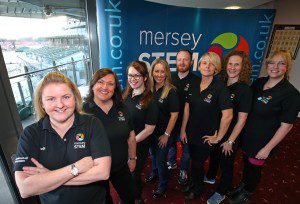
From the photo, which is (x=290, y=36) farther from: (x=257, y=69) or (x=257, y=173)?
(x=257, y=173)

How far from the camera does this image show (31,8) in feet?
6.85

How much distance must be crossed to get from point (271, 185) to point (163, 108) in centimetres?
191

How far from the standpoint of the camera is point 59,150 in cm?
113

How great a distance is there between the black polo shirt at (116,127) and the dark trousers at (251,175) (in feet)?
4.47

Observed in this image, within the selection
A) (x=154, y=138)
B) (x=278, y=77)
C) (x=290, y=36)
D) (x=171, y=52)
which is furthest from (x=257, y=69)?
(x=154, y=138)

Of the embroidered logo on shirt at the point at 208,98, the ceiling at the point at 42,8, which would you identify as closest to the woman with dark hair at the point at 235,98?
the embroidered logo on shirt at the point at 208,98

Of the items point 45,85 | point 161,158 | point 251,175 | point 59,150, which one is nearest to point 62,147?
point 59,150

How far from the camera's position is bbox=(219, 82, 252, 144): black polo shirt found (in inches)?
71.6

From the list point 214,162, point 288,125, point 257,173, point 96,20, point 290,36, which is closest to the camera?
point 288,125

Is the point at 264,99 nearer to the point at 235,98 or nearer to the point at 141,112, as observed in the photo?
the point at 235,98

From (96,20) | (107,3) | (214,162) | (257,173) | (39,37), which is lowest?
(214,162)

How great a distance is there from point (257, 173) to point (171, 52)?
92.0 inches

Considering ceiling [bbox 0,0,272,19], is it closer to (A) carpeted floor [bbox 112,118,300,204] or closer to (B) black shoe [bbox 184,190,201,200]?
(A) carpeted floor [bbox 112,118,300,204]

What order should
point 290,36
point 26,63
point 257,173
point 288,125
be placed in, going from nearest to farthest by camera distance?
point 288,125
point 257,173
point 26,63
point 290,36
